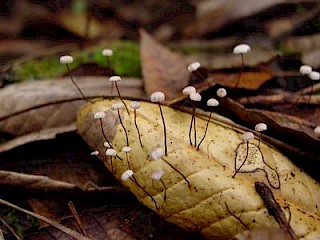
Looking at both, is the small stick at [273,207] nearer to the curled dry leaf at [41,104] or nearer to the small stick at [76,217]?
the small stick at [76,217]

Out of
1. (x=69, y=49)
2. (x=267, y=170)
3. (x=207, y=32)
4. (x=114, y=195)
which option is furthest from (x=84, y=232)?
(x=207, y=32)

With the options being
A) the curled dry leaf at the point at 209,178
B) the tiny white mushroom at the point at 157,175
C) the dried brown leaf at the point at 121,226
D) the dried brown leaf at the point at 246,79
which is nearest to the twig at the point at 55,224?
the dried brown leaf at the point at 121,226

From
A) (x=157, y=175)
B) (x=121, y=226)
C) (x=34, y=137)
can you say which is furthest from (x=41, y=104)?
(x=157, y=175)

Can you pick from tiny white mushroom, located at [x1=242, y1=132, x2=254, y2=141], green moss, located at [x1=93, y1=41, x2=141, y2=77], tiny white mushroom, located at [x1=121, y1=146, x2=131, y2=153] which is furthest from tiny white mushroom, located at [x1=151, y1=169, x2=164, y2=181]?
green moss, located at [x1=93, y1=41, x2=141, y2=77]

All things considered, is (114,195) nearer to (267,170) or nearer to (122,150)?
(122,150)

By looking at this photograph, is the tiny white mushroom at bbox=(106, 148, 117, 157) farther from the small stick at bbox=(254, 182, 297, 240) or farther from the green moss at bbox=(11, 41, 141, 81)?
Result: the green moss at bbox=(11, 41, 141, 81)

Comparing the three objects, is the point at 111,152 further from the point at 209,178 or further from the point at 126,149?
the point at 209,178
